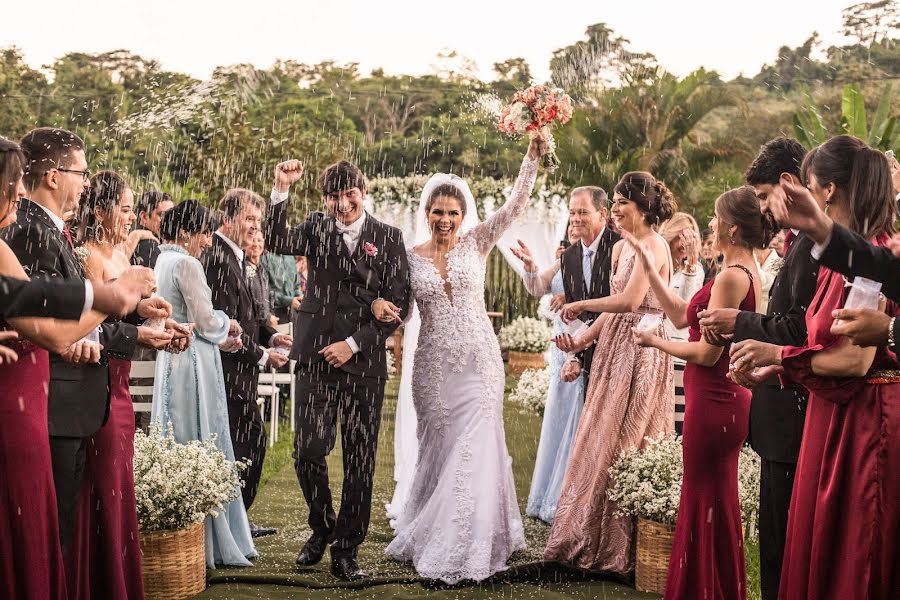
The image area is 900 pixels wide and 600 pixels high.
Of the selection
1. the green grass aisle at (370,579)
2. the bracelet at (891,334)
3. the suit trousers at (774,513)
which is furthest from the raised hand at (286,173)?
the bracelet at (891,334)

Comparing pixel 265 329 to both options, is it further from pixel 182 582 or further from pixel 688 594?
pixel 688 594

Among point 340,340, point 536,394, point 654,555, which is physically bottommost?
point 654,555

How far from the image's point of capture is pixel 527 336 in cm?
1755

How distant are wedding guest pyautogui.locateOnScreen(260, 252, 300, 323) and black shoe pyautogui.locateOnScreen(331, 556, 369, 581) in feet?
19.5

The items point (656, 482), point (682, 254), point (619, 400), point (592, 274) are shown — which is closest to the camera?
point (656, 482)

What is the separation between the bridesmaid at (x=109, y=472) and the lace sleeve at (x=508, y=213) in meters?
2.23

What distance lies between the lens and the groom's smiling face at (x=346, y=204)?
5836 millimetres

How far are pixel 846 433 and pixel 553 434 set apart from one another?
4276mm

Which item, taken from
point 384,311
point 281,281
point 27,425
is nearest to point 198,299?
point 384,311

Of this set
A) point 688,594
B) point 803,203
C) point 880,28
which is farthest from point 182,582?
point 880,28

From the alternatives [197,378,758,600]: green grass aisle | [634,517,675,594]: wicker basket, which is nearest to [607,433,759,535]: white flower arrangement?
[634,517,675,594]: wicker basket

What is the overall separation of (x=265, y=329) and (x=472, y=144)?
106 feet

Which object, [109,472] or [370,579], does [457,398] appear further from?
[109,472]

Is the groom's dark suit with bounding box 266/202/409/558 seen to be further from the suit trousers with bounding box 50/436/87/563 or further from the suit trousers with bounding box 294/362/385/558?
the suit trousers with bounding box 50/436/87/563
